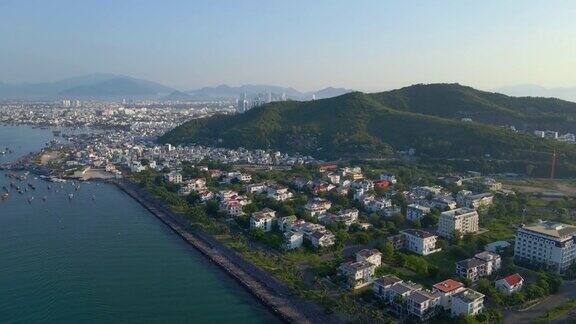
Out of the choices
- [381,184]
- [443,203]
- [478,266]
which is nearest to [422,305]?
[478,266]

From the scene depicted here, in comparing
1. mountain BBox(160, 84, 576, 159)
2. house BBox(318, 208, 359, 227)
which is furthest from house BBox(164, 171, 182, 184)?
mountain BBox(160, 84, 576, 159)

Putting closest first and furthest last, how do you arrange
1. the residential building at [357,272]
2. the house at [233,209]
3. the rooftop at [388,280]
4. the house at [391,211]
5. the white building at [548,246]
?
1. the rooftop at [388,280]
2. the residential building at [357,272]
3. the white building at [548,246]
4. the house at [391,211]
5. the house at [233,209]

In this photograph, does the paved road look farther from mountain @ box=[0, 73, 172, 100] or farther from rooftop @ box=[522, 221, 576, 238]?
mountain @ box=[0, 73, 172, 100]

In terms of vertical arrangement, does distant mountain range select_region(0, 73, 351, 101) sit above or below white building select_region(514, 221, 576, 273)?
above

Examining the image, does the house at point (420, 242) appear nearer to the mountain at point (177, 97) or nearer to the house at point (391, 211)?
the house at point (391, 211)

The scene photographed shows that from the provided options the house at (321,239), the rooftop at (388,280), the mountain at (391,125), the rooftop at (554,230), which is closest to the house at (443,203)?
the rooftop at (554,230)

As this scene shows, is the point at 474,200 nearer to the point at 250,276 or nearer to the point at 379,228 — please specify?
the point at 379,228
